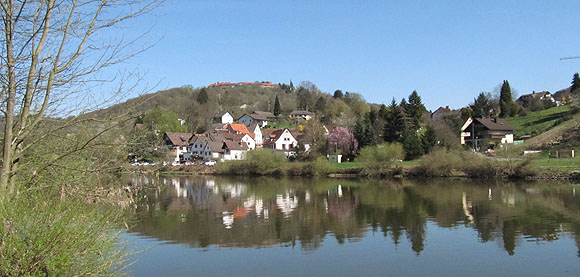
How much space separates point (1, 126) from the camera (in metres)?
6.90

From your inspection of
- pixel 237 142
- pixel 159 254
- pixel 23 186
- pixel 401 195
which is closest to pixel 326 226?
pixel 159 254

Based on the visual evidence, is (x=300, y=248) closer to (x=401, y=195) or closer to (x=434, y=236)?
(x=434, y=236)

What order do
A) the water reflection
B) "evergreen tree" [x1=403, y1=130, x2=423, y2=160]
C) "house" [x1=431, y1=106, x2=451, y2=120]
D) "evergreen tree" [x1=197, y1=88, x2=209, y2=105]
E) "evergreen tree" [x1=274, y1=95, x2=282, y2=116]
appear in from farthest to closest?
"evergreen tree" [x1=274, y1=95, x2=282, y2=116]
"evergreen tree" [x1=197, y1=88, x2=209, y2=105]
"house" [x1=431, y1=106, x2=451, y2=120]
"evergreen tree" [x1=403, y1=130, x2=423, y2=160]
the water reflection

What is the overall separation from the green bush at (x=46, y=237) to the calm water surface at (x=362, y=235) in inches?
52.5

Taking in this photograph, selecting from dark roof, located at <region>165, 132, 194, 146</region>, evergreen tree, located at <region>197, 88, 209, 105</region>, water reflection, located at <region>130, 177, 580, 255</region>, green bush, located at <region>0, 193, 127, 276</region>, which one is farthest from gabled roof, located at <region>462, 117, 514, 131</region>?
evergreen tree, located at <region>197, 88, 209, 105</region>

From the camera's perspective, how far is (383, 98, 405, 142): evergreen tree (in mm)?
61875

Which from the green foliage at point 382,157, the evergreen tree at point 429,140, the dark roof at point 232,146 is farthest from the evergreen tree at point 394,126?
the dark roof at point 232,146

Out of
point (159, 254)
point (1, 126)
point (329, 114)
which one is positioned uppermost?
point (329, 114)

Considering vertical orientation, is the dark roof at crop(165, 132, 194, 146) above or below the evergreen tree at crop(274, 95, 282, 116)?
→ below

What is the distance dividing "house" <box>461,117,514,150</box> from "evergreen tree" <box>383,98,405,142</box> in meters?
14.6

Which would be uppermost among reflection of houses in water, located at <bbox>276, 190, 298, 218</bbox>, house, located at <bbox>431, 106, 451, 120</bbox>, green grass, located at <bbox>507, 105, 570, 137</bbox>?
house, located at <bbox>431, 106, 451, 120</bbox>

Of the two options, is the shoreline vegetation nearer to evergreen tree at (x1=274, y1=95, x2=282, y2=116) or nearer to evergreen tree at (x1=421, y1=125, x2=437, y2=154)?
evergreen tree at (x1=421, y1=125, x2=437, y2=154)

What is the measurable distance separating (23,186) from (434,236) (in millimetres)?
14805

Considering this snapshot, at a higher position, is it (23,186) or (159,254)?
(23,186)
